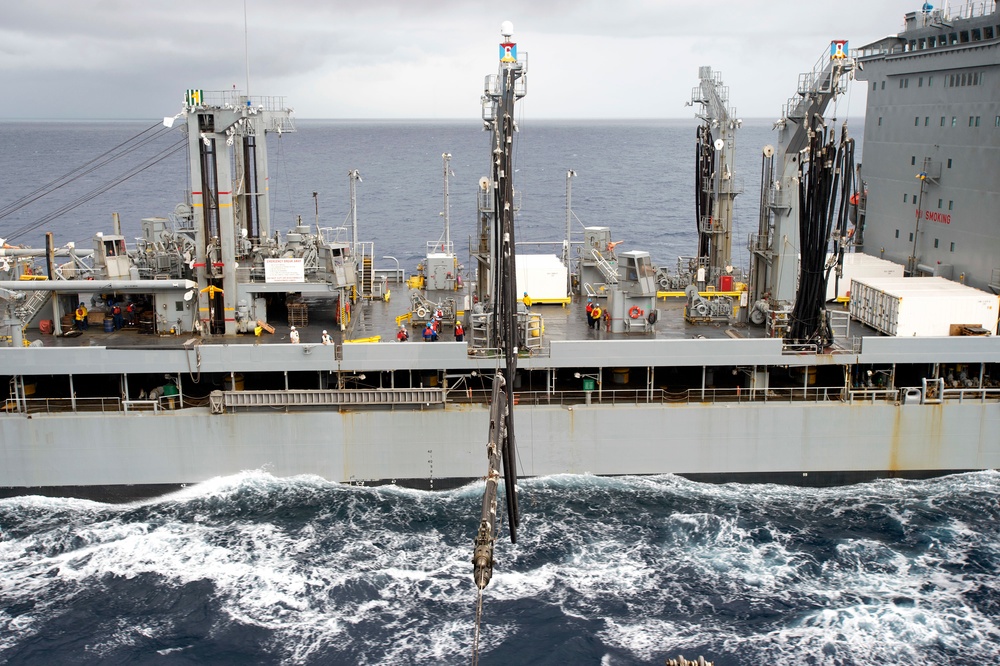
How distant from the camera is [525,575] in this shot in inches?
967

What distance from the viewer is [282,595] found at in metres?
23.7

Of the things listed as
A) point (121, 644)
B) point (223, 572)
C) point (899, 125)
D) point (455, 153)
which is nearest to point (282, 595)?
point (223, 572)

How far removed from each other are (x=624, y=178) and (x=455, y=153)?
69108 mm

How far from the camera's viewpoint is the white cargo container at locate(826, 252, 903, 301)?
36219 mm

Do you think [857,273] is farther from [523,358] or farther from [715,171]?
[523,358]

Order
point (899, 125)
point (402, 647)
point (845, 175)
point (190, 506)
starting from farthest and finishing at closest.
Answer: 1. point (899, 125)
2. point (845, 175)
3. point (190, 506)
4. point (402, 647)

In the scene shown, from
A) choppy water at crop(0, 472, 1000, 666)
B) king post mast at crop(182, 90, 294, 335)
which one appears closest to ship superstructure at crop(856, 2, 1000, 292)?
choppy water at crop(0, 472, 1000, 666)

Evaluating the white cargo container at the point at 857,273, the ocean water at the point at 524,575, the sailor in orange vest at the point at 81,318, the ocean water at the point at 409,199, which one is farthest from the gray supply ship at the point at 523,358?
the ocean water at the point at 409,199

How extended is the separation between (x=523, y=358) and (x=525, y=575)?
710 centimetres

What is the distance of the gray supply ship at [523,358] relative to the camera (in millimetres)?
28594

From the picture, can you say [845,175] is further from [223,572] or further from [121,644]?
[121,644]

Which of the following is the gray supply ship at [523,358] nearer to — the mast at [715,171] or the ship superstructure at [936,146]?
the ship superstructure at [936,146]

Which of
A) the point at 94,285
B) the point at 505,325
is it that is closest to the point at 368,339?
the point at 94,285

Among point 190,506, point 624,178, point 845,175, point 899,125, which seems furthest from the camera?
point 624,178
